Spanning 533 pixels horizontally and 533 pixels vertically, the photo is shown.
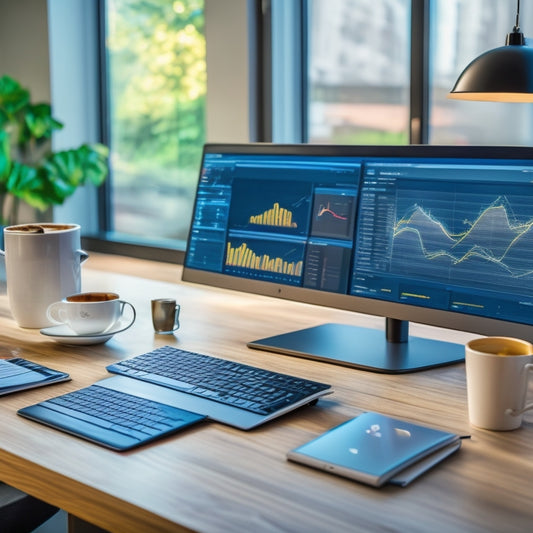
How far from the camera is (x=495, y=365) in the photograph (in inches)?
43.6

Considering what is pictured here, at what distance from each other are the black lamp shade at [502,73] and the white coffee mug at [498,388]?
1.72 ft

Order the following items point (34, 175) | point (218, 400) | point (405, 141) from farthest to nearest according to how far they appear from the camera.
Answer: point (34, 175) → point (405, 141) → point (218, 400)

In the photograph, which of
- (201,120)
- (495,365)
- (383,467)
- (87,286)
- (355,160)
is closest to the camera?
(383,467)

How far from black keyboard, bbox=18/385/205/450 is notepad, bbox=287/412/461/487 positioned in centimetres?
20

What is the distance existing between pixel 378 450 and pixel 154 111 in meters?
2.56

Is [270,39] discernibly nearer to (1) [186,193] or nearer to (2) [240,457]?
(1) [186,193]

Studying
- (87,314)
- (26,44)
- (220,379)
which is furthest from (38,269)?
(26,44)

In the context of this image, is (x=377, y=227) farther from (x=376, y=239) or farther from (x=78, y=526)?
(x=78, y=526)

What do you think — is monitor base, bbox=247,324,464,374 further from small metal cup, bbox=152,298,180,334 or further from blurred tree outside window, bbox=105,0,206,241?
blurred tree outside window, bbox=105,0,206,241

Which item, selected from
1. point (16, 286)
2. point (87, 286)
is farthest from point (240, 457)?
point (87, 286)

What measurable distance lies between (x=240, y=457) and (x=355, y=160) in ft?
2.18

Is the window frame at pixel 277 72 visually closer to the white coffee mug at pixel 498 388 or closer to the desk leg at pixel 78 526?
the white coffee mug at pixel 498 388

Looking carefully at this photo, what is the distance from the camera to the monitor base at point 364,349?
1.40 metres

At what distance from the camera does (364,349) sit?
1494mm
